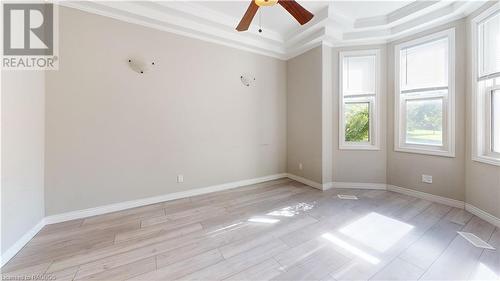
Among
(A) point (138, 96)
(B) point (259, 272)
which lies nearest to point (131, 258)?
(B) point (259, 272)

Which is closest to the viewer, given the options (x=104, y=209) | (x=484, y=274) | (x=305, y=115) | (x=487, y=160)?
(x=484, y=274)

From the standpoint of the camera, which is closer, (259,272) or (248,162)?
(259,272)

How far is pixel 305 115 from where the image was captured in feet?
12.9

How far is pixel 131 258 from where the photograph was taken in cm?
176

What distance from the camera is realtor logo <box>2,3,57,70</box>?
72.9 inches

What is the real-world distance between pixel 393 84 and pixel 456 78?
30.2 inches

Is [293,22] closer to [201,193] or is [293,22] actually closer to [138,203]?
[201,193]

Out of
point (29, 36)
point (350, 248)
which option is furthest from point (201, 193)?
point (29, 36)

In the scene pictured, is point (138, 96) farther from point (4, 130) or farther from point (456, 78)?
point (456, 78)

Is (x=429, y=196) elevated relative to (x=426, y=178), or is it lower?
lower

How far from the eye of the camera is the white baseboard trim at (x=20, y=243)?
1677 millimetres

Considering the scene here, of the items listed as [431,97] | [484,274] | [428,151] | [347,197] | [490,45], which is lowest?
[484,274]

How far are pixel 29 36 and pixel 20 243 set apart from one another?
7.07ft

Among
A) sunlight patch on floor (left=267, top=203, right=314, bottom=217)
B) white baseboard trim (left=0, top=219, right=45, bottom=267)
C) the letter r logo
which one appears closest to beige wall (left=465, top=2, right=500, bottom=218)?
sunlight patch on floor (left=267, top=203, right=314, bottom=217)
